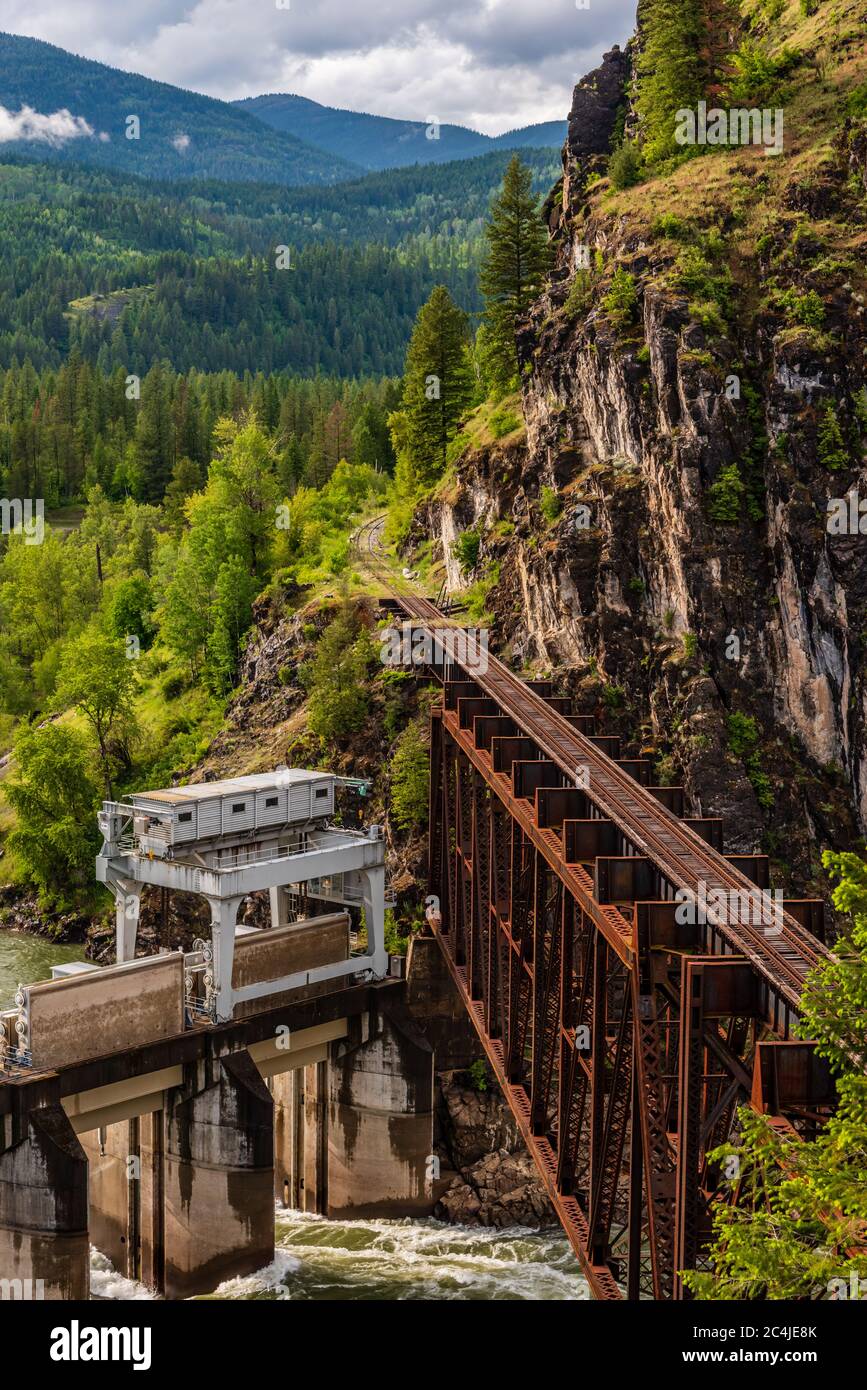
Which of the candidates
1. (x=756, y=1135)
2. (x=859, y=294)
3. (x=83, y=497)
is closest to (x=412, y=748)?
(x=859, y=294)

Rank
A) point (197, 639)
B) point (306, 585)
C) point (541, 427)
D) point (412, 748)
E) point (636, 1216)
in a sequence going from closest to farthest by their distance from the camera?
point (636, 1216) → point (412, 748) → point (541, 427) → point (306, 585) → point (197, 639)

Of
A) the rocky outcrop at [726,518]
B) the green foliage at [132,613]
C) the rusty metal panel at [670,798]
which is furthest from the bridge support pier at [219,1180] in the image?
the green foliage at [132,613]

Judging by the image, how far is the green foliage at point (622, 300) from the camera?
67812mm

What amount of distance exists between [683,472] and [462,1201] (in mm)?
29947

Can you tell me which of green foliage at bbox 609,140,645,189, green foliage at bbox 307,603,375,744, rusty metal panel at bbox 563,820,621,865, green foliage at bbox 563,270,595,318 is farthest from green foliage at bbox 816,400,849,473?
rusty metal panel at bbox 563,820,621,865

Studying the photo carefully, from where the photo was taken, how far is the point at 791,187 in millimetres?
68812

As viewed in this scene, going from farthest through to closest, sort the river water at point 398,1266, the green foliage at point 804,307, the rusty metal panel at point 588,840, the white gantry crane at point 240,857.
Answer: the green foliage at point 804,307 < the white gantry crane at point 240,857 < the river water at point 398,1266 < the rusty metal panel at point 588,840

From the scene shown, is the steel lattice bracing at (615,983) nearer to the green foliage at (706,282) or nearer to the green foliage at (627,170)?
the green foliage at (706,282)

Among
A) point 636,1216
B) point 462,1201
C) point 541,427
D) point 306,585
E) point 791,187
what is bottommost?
point 462,1201

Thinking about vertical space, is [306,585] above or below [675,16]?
below

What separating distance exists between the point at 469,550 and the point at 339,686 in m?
13.2

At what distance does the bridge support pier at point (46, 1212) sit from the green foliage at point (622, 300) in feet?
139

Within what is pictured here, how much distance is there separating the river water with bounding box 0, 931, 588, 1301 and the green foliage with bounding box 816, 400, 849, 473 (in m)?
31.0

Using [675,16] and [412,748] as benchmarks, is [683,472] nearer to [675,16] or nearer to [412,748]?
[412,748]
